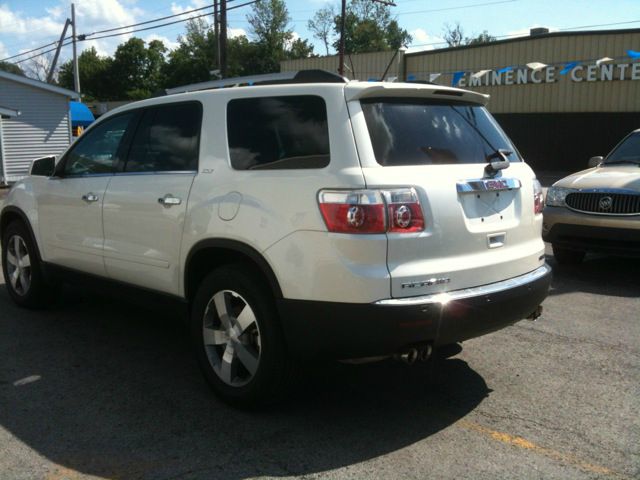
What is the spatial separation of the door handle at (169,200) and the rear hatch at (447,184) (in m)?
1.32

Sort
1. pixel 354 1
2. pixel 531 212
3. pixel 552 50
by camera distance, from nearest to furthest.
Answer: pixel 531 212, pixel 552 50, pixel 354 1

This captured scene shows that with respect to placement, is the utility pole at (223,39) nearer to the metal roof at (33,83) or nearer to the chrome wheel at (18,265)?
the metal roof at (33,83)

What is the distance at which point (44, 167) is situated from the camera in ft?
18.8

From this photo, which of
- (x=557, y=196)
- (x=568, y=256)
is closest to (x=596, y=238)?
(x=557, y=196)

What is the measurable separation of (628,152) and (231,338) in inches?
266

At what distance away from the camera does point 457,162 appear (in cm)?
→ 375

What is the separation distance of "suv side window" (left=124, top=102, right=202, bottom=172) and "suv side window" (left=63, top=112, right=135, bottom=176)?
0.22 m

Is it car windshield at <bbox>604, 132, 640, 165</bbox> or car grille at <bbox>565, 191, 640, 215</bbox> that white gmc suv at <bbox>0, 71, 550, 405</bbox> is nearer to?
car grille at <bbox>565, 191, 640, 215</bbox>

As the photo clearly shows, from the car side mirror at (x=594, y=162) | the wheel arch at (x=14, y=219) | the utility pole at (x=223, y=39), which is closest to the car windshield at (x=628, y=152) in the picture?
the car side mirror at (x=594, y=162)

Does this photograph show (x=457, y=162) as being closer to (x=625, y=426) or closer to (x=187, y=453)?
(x=625, y=426)

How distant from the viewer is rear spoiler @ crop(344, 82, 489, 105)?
139 inches

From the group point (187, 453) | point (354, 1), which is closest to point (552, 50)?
point (187, 453)

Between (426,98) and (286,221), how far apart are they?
1.18 metres

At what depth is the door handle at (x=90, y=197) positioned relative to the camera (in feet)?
16.1
